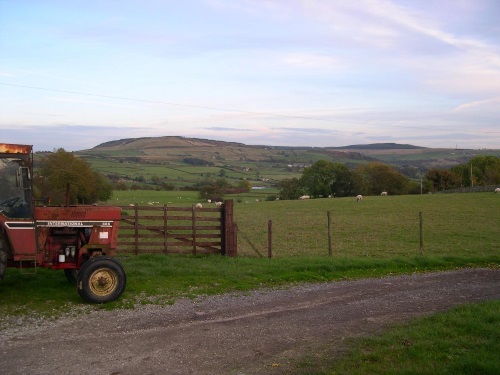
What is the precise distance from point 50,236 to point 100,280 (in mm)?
1421

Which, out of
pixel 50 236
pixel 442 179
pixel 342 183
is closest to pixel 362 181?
pixel 342 183

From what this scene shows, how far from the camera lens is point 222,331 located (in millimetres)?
8445

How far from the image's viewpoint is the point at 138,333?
834 cm

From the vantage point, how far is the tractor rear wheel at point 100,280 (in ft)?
33.7

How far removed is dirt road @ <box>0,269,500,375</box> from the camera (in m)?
6.91

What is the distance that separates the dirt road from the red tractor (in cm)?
91

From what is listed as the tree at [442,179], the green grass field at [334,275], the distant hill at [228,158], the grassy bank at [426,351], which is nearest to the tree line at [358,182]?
the tree at [442,179]

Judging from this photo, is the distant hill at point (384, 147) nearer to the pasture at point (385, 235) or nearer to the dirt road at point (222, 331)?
the pasture at point (385, 235)

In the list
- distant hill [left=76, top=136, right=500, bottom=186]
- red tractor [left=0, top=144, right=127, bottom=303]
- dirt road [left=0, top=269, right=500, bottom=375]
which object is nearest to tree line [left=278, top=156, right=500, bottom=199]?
distant hill [left=76, top=136, right=500, bottom=186]

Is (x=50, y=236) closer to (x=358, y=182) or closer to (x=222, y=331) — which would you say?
(x=222, y=331)

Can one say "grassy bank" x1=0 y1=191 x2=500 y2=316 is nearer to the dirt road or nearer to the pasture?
the pasture

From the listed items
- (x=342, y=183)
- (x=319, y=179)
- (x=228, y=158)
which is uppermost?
(x=228, y=158)

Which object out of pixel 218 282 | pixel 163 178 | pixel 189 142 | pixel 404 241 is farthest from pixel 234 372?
pixel 189 142

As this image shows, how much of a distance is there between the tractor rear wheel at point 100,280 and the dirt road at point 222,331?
721 millimetres
